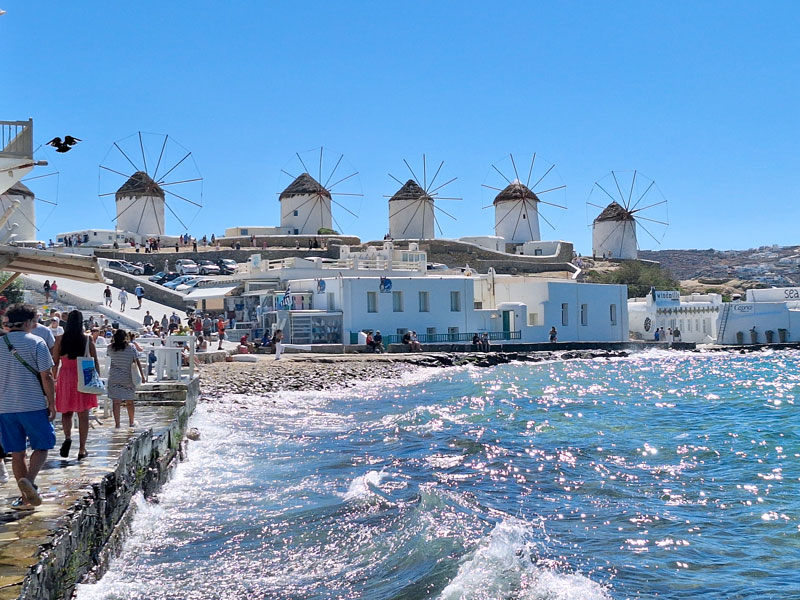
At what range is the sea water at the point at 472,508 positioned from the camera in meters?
6.60

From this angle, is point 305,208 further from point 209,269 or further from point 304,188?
point 209,269

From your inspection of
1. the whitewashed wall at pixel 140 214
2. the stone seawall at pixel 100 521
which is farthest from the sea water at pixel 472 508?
the whitewashed wall at pixel 140 214

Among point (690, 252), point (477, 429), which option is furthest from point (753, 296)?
point (690, 252)

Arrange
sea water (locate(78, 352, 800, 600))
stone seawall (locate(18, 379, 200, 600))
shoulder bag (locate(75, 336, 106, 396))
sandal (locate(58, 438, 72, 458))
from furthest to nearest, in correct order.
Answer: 1. sandal (locate(58, 438, 72, 458))
2. shoulder bag (locate(75, 336, 106, 396))
3. sea water (locate(78, 352, 800, 600))
4. stone seawall (locate(18, 379, 200, 600))

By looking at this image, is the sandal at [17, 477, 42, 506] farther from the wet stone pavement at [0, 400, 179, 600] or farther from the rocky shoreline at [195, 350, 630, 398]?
the rocky shoreline at [195, 350, 630, 398]

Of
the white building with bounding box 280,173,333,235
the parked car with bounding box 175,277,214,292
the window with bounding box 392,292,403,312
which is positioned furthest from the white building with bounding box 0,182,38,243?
the window with bounding box 392,292,403,312

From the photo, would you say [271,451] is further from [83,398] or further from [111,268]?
[111,268]

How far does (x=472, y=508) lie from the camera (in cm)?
897

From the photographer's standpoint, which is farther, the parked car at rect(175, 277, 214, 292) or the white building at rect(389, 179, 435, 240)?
the white building at rect(389, 179, 435, 240)

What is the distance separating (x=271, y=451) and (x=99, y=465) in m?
5.36

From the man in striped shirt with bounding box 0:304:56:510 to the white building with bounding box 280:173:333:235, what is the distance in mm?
56680

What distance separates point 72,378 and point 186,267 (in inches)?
1436

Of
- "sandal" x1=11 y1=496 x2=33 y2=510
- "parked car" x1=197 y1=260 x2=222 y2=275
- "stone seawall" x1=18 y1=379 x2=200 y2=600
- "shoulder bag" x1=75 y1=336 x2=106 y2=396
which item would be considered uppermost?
"parked car" x1=197 y1=260 x2=222 y2=275

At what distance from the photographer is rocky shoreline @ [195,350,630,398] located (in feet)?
70.8
